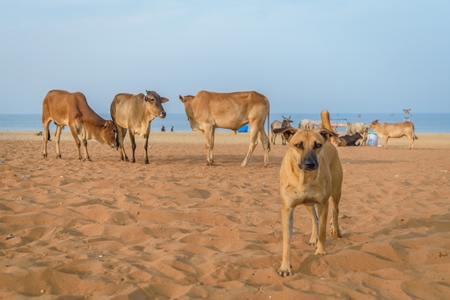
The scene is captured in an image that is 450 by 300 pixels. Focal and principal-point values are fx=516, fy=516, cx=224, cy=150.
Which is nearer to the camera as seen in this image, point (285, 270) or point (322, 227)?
point (285, 270)

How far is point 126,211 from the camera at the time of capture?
7.14 m

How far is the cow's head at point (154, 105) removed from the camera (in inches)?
564

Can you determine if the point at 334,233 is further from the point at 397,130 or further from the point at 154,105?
the point at 397,130

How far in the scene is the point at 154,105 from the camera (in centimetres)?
1440

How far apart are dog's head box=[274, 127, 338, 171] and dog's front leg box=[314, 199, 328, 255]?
55 centimetres

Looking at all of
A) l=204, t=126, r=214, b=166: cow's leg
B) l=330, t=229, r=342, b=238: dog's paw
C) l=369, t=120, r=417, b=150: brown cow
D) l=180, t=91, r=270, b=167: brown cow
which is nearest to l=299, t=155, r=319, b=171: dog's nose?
l=330, t=229, r=342, b=238: dog's paw

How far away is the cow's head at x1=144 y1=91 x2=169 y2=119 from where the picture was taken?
1434cm

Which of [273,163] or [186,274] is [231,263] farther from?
[273,163]

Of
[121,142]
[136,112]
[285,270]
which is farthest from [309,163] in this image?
[121,142]

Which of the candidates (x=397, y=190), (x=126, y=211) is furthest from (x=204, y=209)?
(x=397, y=190)

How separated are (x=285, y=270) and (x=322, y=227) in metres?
0.76

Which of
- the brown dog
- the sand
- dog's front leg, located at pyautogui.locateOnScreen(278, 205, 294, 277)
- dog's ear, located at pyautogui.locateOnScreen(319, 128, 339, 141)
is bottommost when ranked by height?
the sand

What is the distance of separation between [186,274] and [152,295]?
58cm

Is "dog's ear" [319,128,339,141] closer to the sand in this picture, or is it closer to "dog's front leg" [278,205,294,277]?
"dog's front leg" [278,205,294,277]
